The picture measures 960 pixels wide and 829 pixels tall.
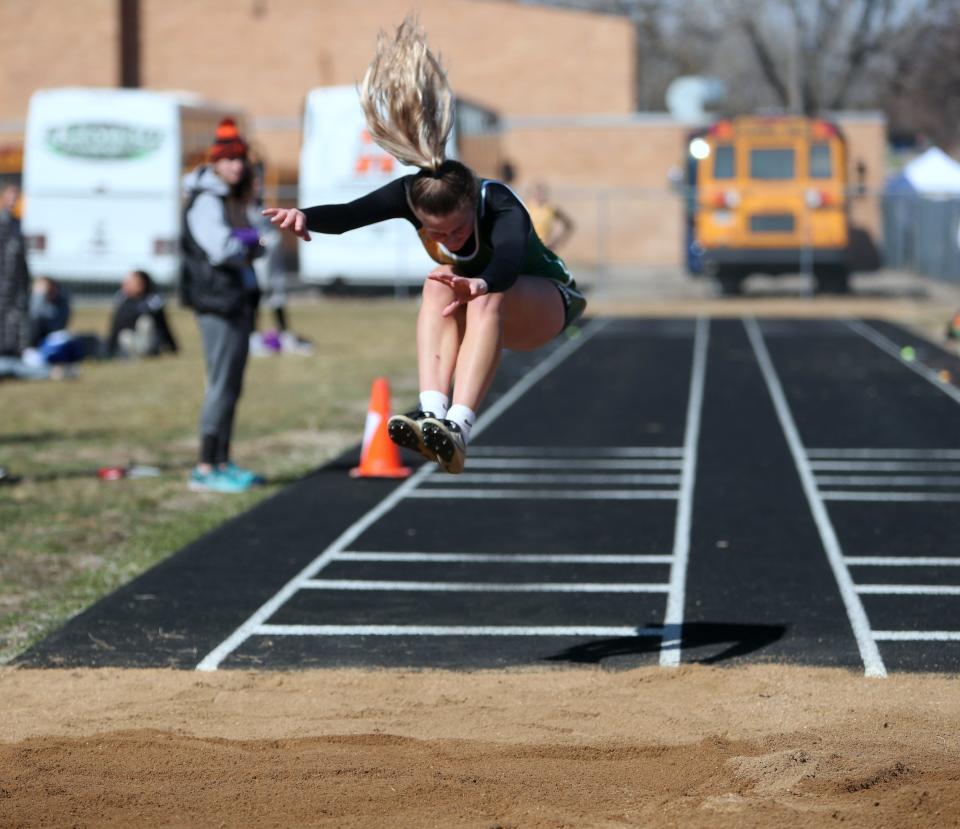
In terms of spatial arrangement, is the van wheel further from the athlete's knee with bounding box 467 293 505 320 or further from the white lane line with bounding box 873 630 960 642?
the athlete's knee with bounding box 467 293 505 320

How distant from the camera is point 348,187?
28.5 meters

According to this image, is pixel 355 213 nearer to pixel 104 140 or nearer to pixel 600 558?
pixel 600 558

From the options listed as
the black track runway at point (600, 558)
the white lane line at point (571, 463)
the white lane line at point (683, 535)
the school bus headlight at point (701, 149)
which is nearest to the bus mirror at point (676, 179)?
the school bus headlight at point (701, 149)

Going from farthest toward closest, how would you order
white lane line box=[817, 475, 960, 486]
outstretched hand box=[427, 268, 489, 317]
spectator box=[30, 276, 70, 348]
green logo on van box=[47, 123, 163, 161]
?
green logo on van box=[47, 123, 163, 161] → spectator box=[30, 276, 70, 348] → white lane line box=[817, 475, 960, 486] → outstretched hand box=[427, 268, 489, 317]

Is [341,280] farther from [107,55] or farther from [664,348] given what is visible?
[107,55]

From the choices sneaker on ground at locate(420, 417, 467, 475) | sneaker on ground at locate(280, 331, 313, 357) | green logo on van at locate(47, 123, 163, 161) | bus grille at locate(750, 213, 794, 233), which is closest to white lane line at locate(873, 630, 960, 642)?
→ sneaker on ground at locate(420, 417, 467, 475)

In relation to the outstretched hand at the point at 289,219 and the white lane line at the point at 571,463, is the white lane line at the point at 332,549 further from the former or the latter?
the outstretched hand at the point at 289,219

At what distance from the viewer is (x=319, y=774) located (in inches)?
204

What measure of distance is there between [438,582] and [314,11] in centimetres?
3563

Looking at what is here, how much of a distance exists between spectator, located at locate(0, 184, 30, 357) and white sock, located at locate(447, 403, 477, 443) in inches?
429

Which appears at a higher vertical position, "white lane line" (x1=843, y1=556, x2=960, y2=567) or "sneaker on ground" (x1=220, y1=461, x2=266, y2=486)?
"sneaker on ground" (x1=220, y1=461, x2=266, y2=486)

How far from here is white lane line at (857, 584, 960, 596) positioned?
796 cm

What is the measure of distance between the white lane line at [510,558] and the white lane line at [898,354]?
25.1 feet

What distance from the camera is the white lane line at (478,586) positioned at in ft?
26.6
